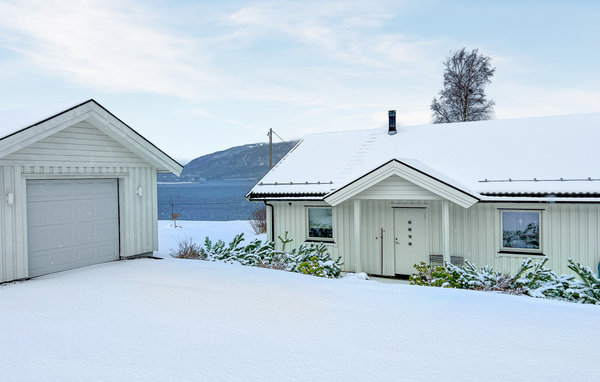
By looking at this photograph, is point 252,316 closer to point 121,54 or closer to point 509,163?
point 509,163

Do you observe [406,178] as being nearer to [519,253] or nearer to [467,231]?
[467,231]

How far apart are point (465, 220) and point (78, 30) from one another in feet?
47.6

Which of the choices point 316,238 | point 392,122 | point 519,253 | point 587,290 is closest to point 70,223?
point 316,238

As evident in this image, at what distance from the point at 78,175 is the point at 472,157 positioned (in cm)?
1121

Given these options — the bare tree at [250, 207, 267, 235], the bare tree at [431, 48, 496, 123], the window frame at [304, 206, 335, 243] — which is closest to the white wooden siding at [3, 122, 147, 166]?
the window frame at [304, 206, 335, 243]

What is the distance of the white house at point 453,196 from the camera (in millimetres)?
11164

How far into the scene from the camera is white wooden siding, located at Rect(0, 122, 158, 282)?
337 inches

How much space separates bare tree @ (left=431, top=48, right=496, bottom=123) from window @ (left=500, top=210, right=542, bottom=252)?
18.0 m


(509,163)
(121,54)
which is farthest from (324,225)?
(121,54)

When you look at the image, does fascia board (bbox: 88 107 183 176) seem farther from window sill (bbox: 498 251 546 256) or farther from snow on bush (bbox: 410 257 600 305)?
window sill (bbox: 498 251 546 256)

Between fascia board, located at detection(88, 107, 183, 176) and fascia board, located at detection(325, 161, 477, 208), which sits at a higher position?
fascia board, located at detection(88, 107, 183, 176)

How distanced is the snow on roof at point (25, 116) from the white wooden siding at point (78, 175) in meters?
0.48

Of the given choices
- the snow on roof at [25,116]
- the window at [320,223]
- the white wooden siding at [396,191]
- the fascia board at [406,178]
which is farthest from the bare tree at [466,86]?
the snow on roof at [25,116]

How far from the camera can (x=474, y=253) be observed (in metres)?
12.0
